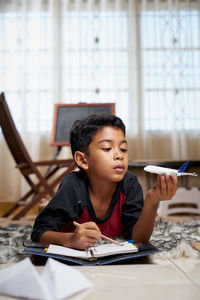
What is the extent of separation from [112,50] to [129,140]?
3.63ft

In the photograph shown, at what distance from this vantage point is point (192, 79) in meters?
3.68

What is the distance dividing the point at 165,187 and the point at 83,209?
1.09ft

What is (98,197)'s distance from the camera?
1.05 meters

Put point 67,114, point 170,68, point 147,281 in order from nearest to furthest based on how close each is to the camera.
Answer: point 147,281, point 67,114, point 170,68

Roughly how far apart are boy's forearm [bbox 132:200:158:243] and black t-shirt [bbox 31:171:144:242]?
80 millimetres

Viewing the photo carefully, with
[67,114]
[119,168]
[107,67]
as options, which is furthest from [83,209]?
[107,67]

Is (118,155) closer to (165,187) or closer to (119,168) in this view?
(119,168)

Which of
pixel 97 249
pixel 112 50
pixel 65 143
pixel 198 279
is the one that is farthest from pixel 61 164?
pixel 112 50

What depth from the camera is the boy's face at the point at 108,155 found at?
925mm

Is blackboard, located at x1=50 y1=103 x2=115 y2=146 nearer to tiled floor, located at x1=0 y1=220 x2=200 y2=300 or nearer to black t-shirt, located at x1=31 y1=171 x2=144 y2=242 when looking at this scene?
black t-shirt, located at x1=31 y1=171 x2=144 y2=242

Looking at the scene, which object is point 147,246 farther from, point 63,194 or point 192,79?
Result: point 192,79

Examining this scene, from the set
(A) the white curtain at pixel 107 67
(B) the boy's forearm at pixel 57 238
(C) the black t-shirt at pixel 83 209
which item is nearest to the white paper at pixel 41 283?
(B) the boy's forearm at pixel 57 238

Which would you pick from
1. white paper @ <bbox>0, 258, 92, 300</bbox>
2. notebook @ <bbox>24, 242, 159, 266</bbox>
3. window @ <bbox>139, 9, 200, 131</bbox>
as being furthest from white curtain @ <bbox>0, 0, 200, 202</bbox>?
white paper @ <bbox>0, 258, 92, 300</bbox>

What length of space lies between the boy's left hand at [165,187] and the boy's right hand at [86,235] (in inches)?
7.1
